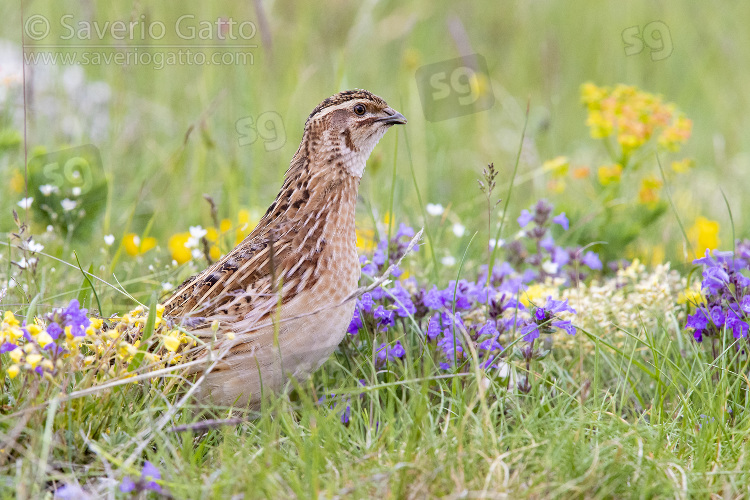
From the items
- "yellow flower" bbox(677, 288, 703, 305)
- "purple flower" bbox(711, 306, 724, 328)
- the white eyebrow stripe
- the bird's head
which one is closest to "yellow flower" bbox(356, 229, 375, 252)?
the bird's head

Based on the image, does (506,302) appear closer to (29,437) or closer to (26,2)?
(29,437)

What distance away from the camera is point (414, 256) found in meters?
5.16

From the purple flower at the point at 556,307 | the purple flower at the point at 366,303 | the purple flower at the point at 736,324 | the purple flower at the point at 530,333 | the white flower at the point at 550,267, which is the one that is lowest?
the purple flower at the point at 736,324

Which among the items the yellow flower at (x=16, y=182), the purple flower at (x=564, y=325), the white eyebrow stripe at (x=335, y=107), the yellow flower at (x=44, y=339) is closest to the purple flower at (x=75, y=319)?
the yellow flower at (x=44, y=339)

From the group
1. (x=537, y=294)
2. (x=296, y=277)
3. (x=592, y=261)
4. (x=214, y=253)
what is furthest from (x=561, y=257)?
(x=214, y=253)

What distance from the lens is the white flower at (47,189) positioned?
5.08 meters

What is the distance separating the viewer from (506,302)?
173 inches

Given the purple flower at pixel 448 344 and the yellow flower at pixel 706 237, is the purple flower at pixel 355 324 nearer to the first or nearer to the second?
the purple flower at pixel 448 344

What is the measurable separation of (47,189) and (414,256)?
2165 millimetres

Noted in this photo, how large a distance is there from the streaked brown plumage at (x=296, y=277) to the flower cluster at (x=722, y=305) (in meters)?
1.53

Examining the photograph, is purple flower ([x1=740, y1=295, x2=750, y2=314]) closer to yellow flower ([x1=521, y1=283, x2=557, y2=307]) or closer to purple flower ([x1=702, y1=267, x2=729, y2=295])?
purple flower ([x1=702, y1=267, x2=729, y2=295])

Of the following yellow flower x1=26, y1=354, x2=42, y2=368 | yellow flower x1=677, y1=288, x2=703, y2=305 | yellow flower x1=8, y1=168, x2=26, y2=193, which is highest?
yellow flower x1=8, y1=168, x2=26, y2=193

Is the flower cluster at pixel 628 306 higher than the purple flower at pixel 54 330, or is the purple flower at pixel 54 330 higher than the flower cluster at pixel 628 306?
the purple flower at pixel 54 330

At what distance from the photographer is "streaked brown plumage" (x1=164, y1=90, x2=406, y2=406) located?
3545 mm
